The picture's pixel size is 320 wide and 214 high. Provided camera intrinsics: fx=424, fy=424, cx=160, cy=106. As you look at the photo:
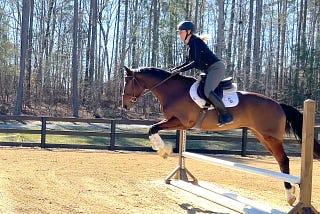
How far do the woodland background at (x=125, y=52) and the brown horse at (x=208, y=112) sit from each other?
20.4 metres

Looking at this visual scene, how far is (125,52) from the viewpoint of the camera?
34.3 meters

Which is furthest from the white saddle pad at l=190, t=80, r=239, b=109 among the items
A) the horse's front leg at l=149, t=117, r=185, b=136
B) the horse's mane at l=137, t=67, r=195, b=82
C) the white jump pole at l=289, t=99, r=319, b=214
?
the white jump pole at l=289, t=99, r=319, b=214

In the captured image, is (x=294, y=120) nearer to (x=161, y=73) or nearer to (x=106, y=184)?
(x=161, y=73)

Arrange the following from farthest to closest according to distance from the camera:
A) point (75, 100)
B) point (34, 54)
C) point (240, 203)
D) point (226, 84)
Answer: point (34, 54) → point (75, 100) → point (226, 84) → point (240, 203)

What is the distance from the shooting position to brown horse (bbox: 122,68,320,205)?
21.8 feet

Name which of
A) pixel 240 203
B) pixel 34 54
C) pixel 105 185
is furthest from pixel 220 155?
pixel 34 54

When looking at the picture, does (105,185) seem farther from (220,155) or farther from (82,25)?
(82,25)

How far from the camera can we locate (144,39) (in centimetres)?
3516

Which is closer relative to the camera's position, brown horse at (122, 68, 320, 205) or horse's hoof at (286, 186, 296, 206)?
horse's hoof at (286, 186, 296, 206)

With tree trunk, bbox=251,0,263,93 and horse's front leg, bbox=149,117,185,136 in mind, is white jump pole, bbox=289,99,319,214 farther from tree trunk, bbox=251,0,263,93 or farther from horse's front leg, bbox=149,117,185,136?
tree trunk, bbox=251,0,263,93

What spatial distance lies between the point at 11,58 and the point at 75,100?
8291mm

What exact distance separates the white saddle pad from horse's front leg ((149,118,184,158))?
17.5 inches

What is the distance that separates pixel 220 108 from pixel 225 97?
287mm

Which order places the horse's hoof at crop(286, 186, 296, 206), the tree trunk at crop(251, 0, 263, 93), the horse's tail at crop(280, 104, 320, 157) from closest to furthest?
the horse's hoof at crop(286, 186, 296, 206)
the horse's tail at crop(280, 104, 320, 157)
the tree trunk at crop(251, 0, 263, 93)
